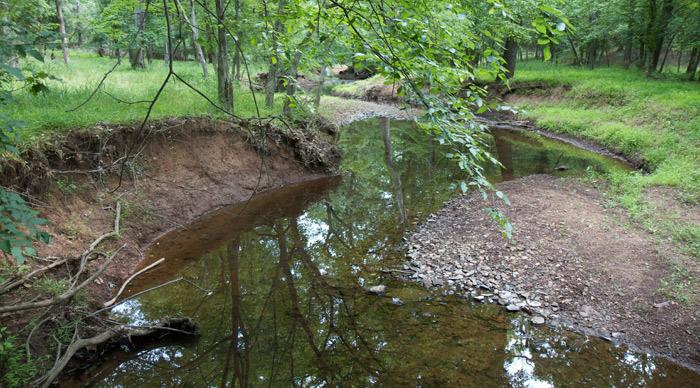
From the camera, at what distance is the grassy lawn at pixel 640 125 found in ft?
32.4

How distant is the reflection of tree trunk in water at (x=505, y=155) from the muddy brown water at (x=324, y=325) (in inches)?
211

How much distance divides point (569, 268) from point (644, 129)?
1186 centimetres

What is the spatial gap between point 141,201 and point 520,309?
7726mm

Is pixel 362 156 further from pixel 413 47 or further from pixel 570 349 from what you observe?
pixel 413 47

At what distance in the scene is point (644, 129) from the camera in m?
16.1

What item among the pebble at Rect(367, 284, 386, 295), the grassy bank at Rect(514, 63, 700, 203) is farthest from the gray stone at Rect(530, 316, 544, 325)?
the grassy bank at Rect(514, 63, 700, 203)

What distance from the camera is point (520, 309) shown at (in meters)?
6.73

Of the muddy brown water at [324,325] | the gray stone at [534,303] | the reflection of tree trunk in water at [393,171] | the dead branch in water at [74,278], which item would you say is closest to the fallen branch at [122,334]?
the muddy brown water at [324,325]

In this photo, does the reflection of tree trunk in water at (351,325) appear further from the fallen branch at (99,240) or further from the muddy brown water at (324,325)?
the fallen branch at (99,240)

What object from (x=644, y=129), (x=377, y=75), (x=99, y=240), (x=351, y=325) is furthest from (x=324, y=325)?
(x=644, y=129)

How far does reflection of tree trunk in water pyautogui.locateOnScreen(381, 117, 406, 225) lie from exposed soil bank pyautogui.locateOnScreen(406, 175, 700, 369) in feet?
3.29

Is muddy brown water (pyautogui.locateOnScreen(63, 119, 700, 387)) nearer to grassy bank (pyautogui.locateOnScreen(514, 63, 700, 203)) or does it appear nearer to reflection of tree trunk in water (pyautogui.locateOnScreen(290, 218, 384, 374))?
reflection of tree trunk in water (pyautogui.locateOnScreen(290, 218, 384, 374))

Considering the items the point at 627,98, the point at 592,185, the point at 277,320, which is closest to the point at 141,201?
the point at 277,320

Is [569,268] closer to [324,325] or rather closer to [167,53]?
[324,325]
